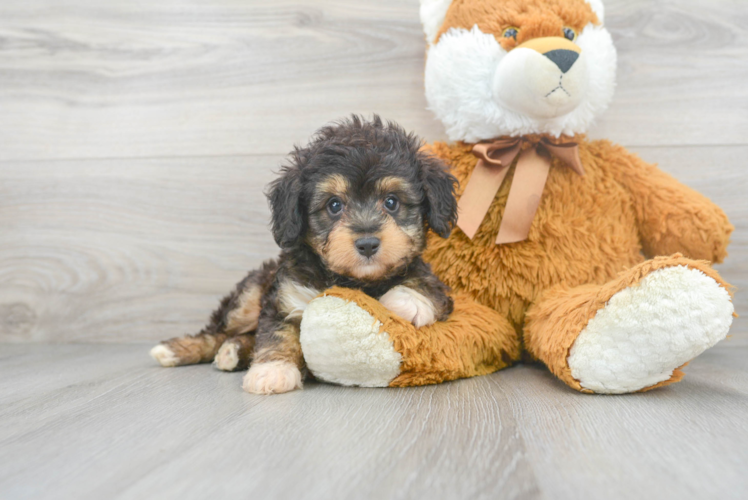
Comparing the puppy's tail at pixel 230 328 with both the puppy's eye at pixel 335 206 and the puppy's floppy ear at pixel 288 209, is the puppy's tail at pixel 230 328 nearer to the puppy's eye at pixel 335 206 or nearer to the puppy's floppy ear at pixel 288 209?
the puppy's floppy ear at pixel 288 209

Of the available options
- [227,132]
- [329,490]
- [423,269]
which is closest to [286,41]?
[227,132]

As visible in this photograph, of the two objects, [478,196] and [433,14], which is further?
[433,14]

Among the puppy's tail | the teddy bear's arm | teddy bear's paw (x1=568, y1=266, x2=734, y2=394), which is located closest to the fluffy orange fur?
the teddy bear's arm

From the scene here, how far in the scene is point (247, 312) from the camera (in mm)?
1995

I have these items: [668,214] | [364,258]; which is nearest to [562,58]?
[668,214]

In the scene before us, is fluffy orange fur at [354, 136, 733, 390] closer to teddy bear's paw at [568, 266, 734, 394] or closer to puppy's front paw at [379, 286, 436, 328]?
puppy's front paw at [379, 286, 436, 328]

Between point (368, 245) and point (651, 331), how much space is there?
72 cm

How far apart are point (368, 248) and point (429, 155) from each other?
43 centimetres

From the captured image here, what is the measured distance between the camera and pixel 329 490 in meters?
0.90

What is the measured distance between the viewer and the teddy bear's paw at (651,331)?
4.30 feet

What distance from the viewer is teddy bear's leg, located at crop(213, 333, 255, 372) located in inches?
73.7

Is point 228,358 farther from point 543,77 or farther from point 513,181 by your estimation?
point 543,77

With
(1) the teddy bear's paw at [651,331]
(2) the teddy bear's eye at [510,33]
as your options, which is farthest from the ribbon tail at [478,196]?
(1) the teddy bear's paw at [651,331]

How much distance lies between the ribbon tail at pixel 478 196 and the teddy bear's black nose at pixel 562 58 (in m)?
0.36
